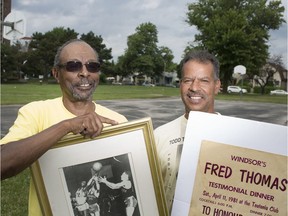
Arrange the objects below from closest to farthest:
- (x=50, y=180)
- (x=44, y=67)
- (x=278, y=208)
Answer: (x=278, y=208) → (x=50, y=180) → (x=44, y=67)

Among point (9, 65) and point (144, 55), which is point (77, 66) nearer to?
point (9, 65)

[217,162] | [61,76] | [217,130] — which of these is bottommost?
[217,162]

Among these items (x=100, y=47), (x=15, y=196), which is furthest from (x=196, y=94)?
(x=100, y=47)

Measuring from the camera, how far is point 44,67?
267 feet

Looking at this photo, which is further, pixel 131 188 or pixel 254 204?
pixel 131 188

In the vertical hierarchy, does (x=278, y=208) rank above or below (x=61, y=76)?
below

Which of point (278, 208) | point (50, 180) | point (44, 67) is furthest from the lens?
point (44, 67)

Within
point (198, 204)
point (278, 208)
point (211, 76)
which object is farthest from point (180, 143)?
point (278, 208)

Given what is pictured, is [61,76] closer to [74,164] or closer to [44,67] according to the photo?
[74,164]

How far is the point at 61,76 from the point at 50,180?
0.77 meters

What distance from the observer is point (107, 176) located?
1.75m

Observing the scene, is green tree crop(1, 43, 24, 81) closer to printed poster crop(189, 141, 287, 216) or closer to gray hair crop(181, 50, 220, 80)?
gray hair crop(181, 50, 220, 80)

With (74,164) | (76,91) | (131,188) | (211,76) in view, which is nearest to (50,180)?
(74,164)

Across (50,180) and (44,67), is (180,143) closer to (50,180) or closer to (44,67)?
(50,180)
